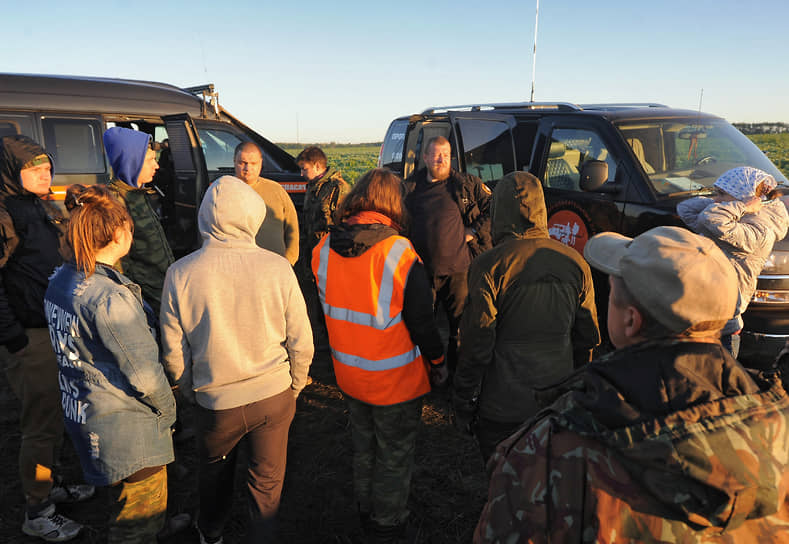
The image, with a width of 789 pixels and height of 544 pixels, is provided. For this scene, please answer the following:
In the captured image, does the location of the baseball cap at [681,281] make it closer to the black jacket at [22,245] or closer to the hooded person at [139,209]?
the black jacket at [22,245]

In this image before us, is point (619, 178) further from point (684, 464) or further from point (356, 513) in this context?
point (684, 464)

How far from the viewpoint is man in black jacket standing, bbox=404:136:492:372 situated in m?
4.11

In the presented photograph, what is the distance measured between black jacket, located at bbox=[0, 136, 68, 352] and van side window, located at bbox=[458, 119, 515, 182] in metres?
4.26

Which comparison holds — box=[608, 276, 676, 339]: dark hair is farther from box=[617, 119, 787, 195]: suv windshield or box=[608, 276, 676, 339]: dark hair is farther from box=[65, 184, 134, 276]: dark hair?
box=[617, 119, 787, 195]: suv windshield

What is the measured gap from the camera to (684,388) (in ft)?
3.12

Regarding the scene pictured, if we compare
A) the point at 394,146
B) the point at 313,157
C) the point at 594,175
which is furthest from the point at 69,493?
the point at 394,146

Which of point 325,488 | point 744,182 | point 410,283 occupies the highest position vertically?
point 744,182

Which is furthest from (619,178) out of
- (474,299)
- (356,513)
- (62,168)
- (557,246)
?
(62,168)

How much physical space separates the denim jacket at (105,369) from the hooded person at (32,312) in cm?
74

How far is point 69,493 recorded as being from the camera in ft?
10.5

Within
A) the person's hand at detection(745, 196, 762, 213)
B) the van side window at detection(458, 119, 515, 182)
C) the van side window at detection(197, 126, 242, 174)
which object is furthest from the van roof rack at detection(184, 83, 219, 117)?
the person's hand at detection(745, 196, 762, 213)

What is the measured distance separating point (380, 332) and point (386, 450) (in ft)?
2.14

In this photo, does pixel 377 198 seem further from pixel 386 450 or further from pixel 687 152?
pixel 687 152

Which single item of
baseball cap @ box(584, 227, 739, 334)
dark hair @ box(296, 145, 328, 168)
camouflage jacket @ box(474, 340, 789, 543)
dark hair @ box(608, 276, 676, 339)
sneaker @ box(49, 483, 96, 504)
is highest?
dark hair @ box(296, 145, 328, 168)
